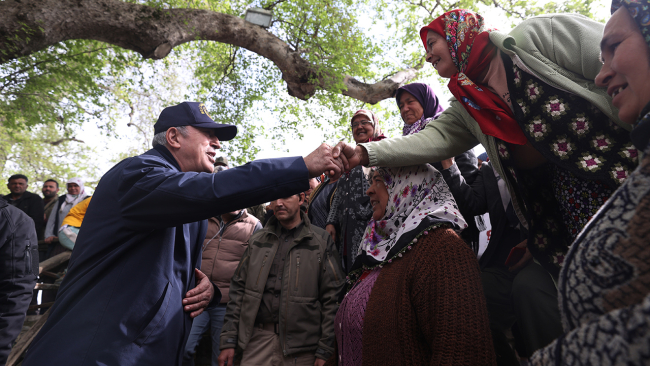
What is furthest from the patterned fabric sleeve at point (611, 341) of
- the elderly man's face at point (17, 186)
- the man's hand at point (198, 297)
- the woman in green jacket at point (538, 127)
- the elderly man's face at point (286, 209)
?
the elderly man's face at point (17, 186)

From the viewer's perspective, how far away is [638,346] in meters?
0.61

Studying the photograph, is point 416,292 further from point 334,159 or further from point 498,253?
point 498,253

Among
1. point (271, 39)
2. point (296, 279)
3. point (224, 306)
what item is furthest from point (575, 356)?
point (271, 39)

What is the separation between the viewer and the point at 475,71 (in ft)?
6.77

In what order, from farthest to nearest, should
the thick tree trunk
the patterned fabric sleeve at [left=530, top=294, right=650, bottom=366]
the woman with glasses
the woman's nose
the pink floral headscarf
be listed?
1. the thick tree trunk
2. the woman with glasses
3. the pink floral headscarf
4. the woman's nose
5. the patterned fabric sleeve at [left=530, top=294, right=650, bottom=366]

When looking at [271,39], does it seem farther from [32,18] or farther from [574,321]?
[574,321]

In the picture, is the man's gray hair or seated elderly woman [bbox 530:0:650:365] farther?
the man's gray hair

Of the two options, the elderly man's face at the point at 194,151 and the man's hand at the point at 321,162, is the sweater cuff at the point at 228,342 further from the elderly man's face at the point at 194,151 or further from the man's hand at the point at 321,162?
the man's hand at the point at 321,162

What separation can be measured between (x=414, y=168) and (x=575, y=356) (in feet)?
5.27

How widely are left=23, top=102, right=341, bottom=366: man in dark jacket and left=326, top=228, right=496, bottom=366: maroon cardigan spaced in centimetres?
64

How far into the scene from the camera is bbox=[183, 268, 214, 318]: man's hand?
205 centimetres

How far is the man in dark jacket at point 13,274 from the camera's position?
3.59 m

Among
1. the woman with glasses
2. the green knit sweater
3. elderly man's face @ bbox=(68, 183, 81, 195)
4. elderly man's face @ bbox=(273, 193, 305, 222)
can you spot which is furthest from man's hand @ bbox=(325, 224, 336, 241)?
elderly man's face @ bbox=(68, 183, 81, 195)

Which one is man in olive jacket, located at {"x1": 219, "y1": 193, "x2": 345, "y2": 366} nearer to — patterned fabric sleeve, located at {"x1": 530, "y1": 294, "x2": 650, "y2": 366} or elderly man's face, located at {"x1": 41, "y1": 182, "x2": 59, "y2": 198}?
patterned fabric sleeve, located at {"x1": 530, "y1": 294, "x2": 650, "y2": 366}
